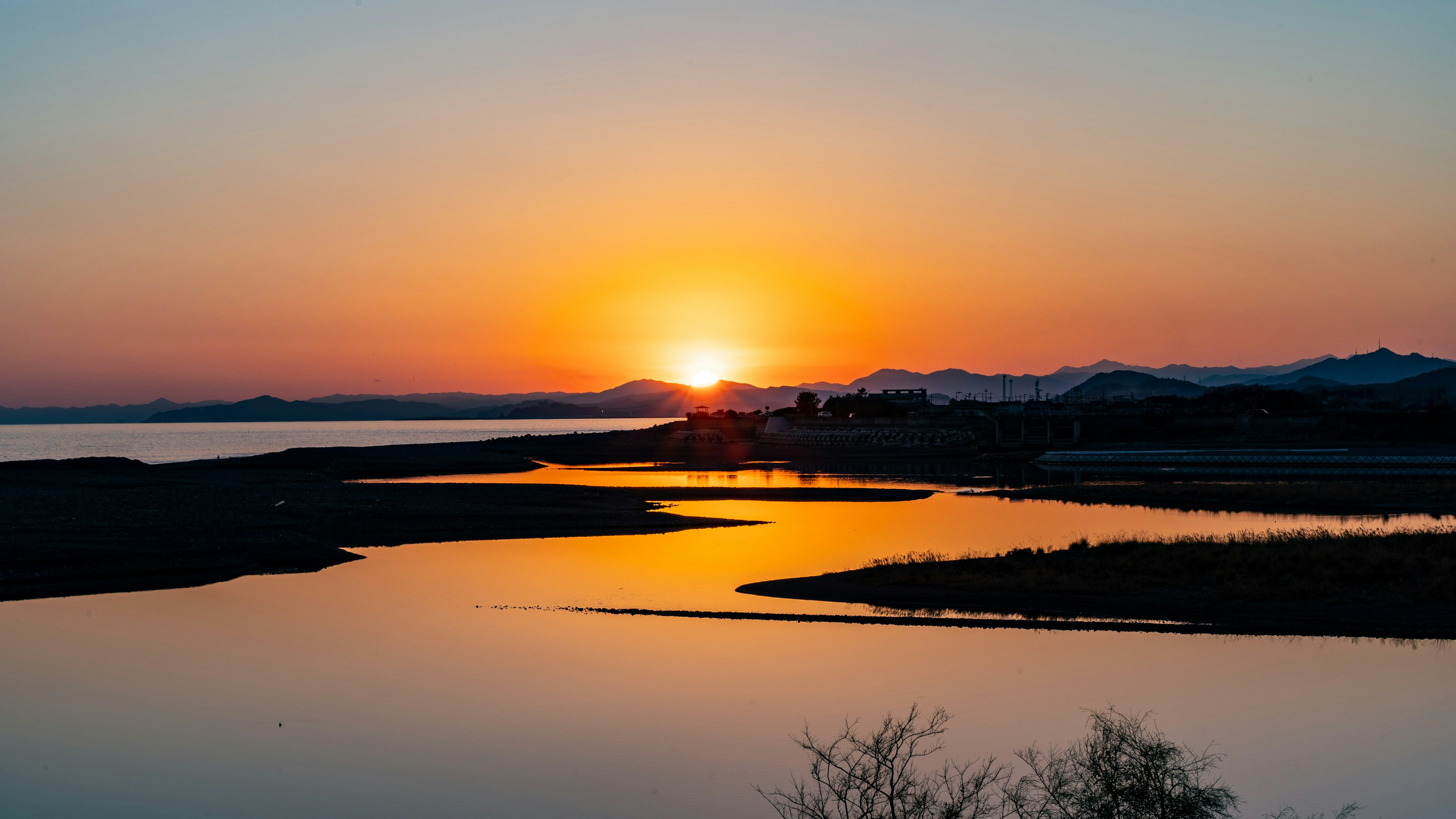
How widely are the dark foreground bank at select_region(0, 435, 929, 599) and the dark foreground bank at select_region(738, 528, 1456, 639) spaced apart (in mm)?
19280

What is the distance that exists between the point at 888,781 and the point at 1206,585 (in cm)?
1935

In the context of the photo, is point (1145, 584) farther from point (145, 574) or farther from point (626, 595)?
point (145, 574)

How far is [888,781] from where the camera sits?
14.0 metres

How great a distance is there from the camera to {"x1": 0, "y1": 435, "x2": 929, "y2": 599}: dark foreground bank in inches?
1448

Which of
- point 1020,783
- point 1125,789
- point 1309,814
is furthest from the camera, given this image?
point 1309,814

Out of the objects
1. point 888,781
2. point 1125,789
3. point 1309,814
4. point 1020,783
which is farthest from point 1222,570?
point 1125,789

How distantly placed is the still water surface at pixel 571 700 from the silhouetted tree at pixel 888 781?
1.78 ft

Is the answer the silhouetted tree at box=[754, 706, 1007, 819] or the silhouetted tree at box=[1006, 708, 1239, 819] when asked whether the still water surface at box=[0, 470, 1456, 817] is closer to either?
the silhouetted tree at box=[754, 706, 1007, 819]

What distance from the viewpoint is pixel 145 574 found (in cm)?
3600

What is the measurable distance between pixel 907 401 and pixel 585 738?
577 ft

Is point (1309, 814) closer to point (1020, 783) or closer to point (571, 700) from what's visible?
point (1020, 783)

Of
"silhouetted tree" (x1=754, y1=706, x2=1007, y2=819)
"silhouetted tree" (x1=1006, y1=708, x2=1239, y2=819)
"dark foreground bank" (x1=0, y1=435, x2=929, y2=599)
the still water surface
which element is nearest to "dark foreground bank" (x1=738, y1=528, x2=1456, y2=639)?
the still water surface

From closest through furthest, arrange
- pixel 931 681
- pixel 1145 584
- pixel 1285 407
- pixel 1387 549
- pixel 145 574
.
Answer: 1. pixel 931 681
2. pixel 1145 584
3. pixel 1387 549
4. pixel 145 574
5. pixel 1285 407

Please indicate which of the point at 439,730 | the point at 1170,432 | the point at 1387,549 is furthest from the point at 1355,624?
the point at 1170,432
